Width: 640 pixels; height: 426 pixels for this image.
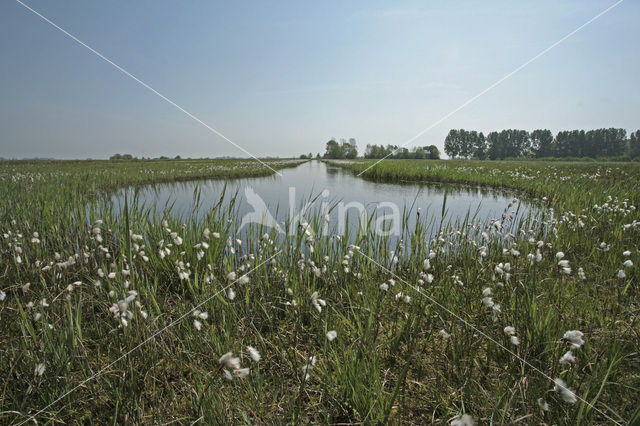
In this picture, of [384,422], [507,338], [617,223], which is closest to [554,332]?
[507,338]

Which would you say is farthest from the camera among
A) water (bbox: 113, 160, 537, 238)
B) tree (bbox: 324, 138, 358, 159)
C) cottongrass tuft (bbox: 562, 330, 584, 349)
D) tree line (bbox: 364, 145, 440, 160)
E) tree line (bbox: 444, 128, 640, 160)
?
tree line (bbox: 444, 128, 640, 160)

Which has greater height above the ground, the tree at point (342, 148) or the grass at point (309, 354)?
the tree at point (342, 148)

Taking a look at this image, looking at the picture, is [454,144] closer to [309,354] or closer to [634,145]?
[634,145]

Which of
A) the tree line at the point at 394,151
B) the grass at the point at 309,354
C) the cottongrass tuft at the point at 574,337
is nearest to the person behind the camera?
the cottongrass tuft at the point at 574,337

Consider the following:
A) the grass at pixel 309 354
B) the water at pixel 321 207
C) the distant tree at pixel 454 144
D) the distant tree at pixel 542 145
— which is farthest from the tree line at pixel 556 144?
the grass at pixel 309 354

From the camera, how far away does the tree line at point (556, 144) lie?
5050 centimetres

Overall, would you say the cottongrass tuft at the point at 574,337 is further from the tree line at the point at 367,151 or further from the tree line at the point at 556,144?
the tree line at the point at 556,144

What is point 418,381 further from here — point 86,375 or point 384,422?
Answer: point 86,375

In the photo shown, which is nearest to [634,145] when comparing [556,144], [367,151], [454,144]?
[556,144]

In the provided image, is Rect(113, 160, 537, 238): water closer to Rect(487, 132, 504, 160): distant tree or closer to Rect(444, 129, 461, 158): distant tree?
Rect(444, 129, 461, 158): distant tree

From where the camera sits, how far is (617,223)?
5094 millimetres

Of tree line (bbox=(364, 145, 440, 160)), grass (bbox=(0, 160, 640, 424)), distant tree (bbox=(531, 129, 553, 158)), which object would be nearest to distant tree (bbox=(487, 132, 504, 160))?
distant tree (bbox=(531, 129, 553, 158))

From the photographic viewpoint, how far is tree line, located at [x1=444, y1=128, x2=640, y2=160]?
166ft

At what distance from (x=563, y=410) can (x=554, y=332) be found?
817mm
